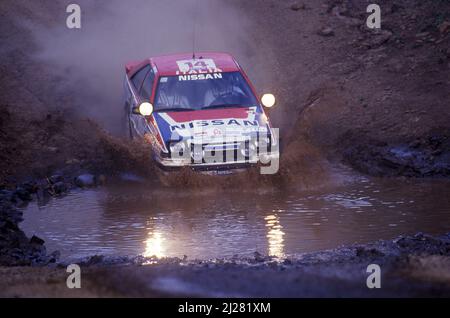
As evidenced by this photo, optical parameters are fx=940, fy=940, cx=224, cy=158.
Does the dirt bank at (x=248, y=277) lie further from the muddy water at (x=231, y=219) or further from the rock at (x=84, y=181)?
the rock at (x=84, y=181)

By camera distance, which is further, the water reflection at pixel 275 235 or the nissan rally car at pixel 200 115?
the nissan rally car at pixel 200 115

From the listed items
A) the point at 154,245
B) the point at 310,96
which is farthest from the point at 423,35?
the point at 154,245

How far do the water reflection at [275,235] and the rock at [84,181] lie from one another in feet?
9.77

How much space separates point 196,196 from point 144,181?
41.2 inches

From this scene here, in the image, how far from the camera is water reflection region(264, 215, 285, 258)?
9.47 meters

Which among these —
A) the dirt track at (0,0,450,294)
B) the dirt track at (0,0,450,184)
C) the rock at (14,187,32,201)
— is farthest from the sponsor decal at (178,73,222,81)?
the rock at (14,187,32,201)

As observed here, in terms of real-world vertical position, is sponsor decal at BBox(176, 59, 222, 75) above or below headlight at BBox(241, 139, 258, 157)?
above

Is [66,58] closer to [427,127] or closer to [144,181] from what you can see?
[144,181]

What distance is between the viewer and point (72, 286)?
23.9 feet

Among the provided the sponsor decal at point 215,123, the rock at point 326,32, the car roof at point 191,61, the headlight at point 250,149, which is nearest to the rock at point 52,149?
the car roof at point 191,61

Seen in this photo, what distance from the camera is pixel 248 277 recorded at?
297 inches

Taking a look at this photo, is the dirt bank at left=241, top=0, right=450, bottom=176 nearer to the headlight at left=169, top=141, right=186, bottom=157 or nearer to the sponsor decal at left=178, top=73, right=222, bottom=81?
→ the sponsor decal at left=178, top=73, right=222, bottom=81

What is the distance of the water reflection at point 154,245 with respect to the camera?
9461 millimetres

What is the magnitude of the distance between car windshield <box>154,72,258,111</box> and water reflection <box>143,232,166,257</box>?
277 cm
